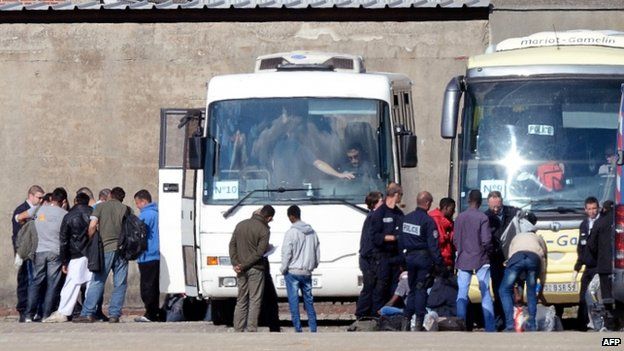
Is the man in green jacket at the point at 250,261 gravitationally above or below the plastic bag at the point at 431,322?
above

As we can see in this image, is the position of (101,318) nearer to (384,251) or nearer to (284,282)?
(284,282)

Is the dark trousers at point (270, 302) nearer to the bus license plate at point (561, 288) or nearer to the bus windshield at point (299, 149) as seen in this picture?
the bus windshield at point (299, 149)

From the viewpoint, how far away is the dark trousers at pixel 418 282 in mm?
16047

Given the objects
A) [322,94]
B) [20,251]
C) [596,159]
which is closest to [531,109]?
[596,159]

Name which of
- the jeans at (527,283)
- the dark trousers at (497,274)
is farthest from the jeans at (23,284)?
the jeans at (527,283)

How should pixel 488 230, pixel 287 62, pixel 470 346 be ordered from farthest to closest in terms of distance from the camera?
pixel 287 62, pixel 488 230, pixel 470 346

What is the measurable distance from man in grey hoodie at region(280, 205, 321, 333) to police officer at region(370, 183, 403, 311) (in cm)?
69

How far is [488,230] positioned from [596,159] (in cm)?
167

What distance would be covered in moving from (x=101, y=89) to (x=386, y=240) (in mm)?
8039

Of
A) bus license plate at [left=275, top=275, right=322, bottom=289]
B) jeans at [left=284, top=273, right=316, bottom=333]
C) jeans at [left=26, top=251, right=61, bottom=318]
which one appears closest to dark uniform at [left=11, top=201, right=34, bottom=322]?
jeans at [left=26, top=251, right=61, bottom=318]

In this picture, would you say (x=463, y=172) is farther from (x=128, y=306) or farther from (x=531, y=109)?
(x=128, y=306)

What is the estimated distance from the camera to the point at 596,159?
16.7 meters

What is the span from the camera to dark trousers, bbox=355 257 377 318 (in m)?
16.7

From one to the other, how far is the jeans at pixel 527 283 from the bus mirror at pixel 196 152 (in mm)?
3791
